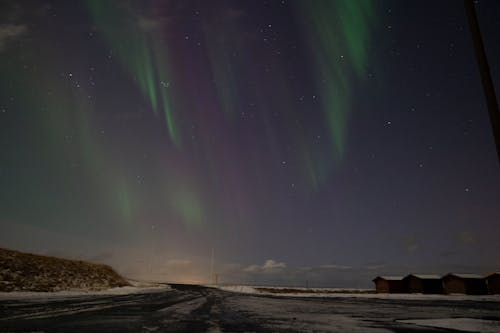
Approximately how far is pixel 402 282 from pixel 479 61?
76.8m

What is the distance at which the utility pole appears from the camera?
7125mm

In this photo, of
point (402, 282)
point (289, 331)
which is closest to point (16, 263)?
point (289, 331)

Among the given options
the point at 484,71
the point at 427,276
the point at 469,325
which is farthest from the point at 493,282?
the point at 484,71

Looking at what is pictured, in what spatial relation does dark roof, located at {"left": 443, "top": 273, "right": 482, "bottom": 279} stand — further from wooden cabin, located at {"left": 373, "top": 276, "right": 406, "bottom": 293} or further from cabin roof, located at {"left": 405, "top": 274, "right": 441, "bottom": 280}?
wooden cabin, located at {"left": 373, "top": 276, "right": 406, "bottom": 293}

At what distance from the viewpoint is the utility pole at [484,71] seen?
7125 millimetres

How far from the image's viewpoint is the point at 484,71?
302 inches

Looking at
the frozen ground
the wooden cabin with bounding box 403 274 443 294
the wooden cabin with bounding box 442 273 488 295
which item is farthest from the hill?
the wooden cabin with bounding box 442 273 488 295

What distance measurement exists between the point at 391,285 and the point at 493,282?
19295mm

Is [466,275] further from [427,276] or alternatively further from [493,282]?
[427,276]

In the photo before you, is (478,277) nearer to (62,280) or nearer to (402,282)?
(402,282)

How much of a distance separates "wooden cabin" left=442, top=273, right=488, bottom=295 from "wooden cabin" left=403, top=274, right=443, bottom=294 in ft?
6.26

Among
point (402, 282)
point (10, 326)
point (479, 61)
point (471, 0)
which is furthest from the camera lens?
point (402, 282)

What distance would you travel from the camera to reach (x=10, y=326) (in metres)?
7.30

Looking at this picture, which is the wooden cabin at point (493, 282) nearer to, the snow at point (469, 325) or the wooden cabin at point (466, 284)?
the wooden cabin at point (466, 284)
